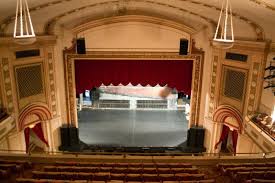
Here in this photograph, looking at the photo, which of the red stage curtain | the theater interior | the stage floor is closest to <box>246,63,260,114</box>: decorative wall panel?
the theater interior

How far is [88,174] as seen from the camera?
4.91 metres

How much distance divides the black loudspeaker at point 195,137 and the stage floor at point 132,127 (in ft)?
1.41

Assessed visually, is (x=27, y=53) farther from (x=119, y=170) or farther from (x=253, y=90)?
(x=253, y=90)

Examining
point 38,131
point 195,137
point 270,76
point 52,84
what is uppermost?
point 270,76

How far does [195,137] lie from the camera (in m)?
10.4

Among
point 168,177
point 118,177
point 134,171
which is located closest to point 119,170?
point 134,171

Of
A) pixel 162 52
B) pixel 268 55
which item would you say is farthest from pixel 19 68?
pixel 268 55

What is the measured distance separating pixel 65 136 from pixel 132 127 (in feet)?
9.00

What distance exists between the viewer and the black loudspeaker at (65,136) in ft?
33.6

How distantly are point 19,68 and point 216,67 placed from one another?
598cm

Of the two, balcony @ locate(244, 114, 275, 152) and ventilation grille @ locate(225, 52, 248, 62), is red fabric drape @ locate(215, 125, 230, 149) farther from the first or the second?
ventilation grille @ locate(225, 52, 248, 62)

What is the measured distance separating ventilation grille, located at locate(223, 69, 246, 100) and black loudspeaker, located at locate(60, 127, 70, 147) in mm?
5512

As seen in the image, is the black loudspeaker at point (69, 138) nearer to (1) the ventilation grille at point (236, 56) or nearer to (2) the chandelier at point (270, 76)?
(1) the ventilation grille at point (236, 56)

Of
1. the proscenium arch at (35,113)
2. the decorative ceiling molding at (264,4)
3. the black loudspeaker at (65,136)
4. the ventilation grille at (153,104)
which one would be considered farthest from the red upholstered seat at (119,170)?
the ventilation grille at (153,104)
